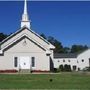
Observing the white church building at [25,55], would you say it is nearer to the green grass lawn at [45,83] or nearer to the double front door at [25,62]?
the double front door at [25,62]

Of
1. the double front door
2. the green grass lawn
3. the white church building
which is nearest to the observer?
the green grass lawn

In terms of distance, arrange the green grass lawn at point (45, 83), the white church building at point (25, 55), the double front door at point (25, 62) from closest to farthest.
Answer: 1. the green grass lawn at point (45, 83)
2. the white church building at point (25, 55)
3. the double front door at point (25, 62)

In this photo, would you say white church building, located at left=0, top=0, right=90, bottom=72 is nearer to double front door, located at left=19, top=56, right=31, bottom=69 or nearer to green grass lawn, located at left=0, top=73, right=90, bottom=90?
double front door, located at left=19, top=56, right=31, bottom=69

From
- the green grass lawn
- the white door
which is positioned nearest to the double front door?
the white door

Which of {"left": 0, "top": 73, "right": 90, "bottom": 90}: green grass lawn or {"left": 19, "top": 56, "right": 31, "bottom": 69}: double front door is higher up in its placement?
{"left": 19, "top": 56, "right": 31, "bottom": 69}: double front door

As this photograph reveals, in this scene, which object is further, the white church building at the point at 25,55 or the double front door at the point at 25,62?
the double front door at the point at 25,62

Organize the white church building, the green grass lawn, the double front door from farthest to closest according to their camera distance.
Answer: the double front door → the white church building → the green grass lawn

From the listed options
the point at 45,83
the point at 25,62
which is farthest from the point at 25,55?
the point at 45,83

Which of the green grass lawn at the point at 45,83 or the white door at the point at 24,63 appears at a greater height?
the white door at the point at 24,63

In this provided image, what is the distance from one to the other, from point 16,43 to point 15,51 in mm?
1183

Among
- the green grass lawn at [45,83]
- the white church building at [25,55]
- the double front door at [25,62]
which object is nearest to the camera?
the green grass lawn at [45,83]

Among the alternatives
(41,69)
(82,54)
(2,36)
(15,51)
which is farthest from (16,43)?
(2,36)

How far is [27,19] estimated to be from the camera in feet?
196

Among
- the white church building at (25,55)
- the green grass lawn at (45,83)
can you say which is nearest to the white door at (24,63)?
the white church building at (25,55)
